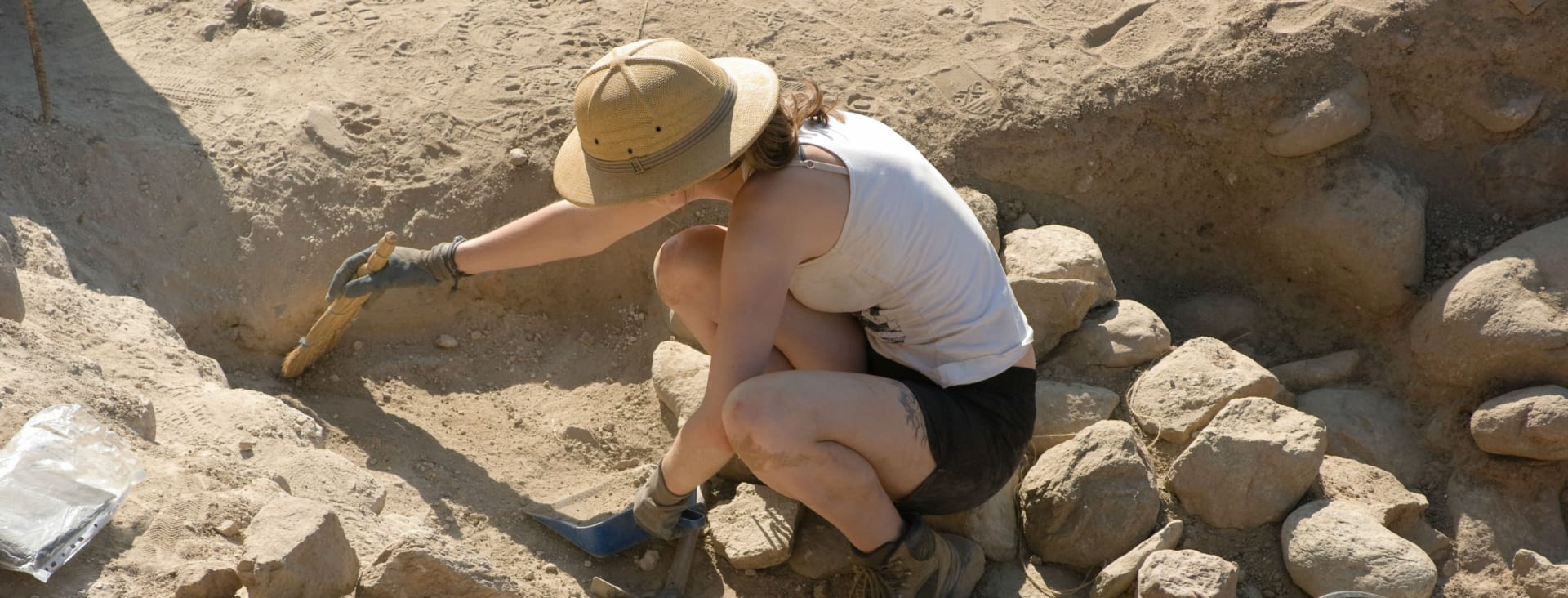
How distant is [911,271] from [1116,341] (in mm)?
1184

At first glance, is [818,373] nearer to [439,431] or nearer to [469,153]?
[439,431]

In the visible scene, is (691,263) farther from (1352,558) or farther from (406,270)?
(1352,558)

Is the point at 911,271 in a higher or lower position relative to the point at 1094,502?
higher

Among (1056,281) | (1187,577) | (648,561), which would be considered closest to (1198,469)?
(1187,577)

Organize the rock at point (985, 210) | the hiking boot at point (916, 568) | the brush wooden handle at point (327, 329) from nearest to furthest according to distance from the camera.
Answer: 1. the hiking boot at point (916, 568)
2. the brush wooden handle at point (327, 329)
3. the rock at point (985, 210)

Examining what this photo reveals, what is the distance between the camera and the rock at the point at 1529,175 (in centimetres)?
365

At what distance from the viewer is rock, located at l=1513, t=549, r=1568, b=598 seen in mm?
2820

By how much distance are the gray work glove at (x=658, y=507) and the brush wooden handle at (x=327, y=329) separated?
866mm

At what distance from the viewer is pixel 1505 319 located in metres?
3.22

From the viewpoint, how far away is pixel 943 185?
239 cm

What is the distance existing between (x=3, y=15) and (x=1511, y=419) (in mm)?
4666

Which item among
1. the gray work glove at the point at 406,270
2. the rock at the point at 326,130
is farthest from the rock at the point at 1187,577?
the rock at the point at 326,130

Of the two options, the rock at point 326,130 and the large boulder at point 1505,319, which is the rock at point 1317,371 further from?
the rock at point 326,130

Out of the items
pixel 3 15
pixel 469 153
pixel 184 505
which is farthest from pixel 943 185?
pixel 3 15
